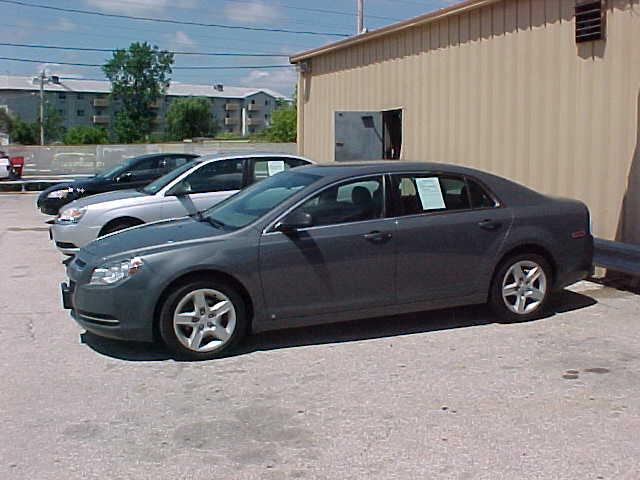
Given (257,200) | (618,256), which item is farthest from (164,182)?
(618,256)

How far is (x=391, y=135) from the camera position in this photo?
14.6m

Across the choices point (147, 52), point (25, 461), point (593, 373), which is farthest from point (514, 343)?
point (147, 52)

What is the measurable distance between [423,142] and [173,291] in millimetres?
7834

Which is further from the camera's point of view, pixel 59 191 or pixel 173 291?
pixel 59 191

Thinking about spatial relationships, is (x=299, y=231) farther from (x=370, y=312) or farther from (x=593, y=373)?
(x=593, y=373)

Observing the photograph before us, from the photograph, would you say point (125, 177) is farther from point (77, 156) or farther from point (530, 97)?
point (77, 156)

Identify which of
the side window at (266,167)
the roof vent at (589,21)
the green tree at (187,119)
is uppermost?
the green tree at (187,119)

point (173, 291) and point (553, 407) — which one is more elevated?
point (173, 291)

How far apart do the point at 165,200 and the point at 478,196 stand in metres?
4.79

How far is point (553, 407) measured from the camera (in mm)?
5145

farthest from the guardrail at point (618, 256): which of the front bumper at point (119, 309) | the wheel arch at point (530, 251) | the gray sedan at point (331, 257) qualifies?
the front bumper at point (119, 309)

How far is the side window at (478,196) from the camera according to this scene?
7242 mm

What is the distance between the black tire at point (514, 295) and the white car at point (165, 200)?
4.51 m

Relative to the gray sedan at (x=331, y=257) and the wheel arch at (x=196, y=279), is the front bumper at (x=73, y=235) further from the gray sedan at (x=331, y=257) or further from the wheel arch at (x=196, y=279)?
the wheel arch at (x=196, y=279)
